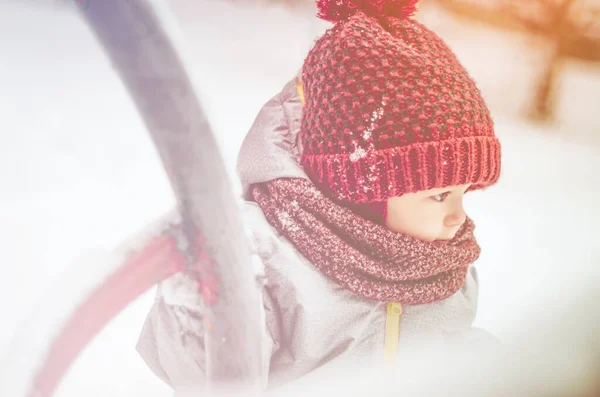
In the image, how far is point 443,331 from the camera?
0.81m

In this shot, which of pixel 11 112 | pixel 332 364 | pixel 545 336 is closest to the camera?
pixel 11 112

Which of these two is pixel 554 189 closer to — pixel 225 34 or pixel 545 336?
pixel 545 336

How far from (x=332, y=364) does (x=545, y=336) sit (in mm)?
548

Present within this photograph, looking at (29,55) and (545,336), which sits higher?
(29,55)

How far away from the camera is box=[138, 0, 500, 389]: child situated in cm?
64

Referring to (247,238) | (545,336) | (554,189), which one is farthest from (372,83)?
(545,336)

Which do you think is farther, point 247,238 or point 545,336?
point 545,336

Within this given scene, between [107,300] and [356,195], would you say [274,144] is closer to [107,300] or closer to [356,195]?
[356,195]

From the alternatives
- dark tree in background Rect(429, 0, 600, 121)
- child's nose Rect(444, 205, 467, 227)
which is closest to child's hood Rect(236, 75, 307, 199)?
child's nose Rect(444, 205, 467, 227)

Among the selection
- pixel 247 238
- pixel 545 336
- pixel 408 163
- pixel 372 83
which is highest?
pixel 372 83

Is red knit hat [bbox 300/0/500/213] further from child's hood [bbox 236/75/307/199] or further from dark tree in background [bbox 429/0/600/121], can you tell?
dark tree in background [bbox 429/0/600/121]

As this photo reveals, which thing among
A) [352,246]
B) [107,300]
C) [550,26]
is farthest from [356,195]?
[550,26]

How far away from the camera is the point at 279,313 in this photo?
683 mm

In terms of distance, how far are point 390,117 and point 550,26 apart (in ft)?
1.84
